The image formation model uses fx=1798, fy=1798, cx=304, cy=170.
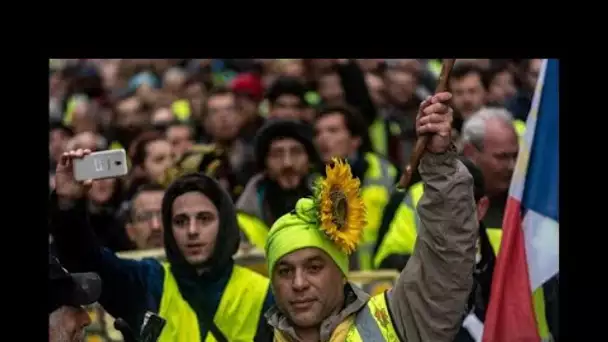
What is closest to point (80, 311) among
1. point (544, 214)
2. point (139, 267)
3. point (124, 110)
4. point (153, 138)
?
point (139, 267)

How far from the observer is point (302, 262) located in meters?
7.07

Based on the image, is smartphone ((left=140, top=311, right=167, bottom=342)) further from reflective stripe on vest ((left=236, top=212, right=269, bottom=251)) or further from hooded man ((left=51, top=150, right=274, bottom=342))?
reflective stripe on vest ((left=236, top=212, right=269, bottom=251))

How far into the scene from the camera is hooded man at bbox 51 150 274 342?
27.3 ft

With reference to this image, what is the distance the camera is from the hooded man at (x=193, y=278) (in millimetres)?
8320

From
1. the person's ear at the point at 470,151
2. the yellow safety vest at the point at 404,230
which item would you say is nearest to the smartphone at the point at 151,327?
the yellow safety vest at the point at 404,230

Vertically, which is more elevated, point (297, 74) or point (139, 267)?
point (297, 74)

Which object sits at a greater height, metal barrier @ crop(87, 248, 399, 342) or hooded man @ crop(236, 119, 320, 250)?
hooded man @ crop(236, 119, 320, 250)

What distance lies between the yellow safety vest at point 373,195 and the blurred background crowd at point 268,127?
0.01 metres

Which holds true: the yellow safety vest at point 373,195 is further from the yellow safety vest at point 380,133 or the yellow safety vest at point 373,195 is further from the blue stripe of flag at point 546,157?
the blue stripe of flag at point 546,157

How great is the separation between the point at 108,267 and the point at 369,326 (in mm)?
1716

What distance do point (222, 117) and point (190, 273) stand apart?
4.76 meters

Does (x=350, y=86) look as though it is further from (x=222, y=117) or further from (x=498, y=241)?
(x=498, y=241)

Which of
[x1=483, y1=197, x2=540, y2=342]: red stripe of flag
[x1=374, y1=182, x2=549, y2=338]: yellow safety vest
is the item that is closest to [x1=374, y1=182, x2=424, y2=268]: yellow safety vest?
[x1=374, y1=182, x2=549, y2=338]: yellow safety vest

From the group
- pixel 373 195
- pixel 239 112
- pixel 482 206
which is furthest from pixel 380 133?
pixel 482 206
